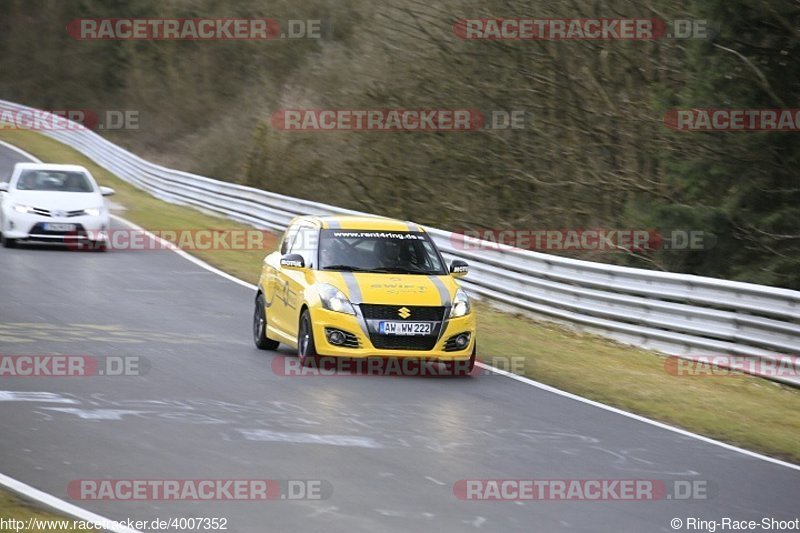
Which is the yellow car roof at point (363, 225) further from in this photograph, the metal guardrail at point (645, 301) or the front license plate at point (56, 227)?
the front license plate at point (56, 227)

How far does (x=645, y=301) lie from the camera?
18.0 meters

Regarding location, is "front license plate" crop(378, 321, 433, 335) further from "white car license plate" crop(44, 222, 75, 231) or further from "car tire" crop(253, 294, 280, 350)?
"white car license plate" crop(44, 222, 75, 231)

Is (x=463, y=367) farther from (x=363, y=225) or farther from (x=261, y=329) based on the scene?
(x=261, y=329)

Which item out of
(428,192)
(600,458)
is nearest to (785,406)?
(600,458)

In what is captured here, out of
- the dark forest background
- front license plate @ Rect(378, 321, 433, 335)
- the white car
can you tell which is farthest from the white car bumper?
front license plate @ Rect(378, 321, 433, 335)

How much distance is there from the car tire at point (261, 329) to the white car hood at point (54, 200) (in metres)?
10.1

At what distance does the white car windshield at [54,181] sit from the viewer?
26.0 metres

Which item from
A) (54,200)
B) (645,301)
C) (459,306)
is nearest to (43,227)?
(54,200)

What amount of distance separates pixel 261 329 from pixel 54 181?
11.7m

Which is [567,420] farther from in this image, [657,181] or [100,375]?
[657,181]

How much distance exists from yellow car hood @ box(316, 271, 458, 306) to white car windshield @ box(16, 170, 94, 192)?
12.8 meters

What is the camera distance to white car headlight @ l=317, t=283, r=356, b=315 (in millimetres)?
14195

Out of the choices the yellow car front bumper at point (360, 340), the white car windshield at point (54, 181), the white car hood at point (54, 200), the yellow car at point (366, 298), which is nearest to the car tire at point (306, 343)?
the yellow car at point (366, 298)

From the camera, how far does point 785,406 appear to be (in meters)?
14.2
